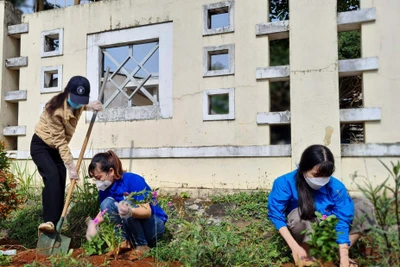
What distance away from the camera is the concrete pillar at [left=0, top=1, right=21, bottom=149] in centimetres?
517

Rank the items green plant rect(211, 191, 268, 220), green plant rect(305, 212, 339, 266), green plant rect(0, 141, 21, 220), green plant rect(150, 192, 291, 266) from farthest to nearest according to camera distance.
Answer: green plant rect(211, 191, 268, 220), green plant rect(0, 141, 21, 220), green plant rect(150, 192, 291, 266), green plant rect(305, 212, 339, 266)

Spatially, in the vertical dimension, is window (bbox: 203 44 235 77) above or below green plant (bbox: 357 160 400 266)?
above

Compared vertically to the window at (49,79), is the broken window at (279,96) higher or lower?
higher

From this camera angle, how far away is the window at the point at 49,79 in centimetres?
493

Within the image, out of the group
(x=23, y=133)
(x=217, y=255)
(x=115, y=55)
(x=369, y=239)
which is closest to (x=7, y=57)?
(x=23, y=133)

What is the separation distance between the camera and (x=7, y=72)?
5246 millimetres

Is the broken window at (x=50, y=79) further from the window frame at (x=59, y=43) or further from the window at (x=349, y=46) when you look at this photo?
the window at (x=349, y=46)

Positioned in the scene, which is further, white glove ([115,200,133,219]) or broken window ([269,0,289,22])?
broken window ([269,0,289,22])

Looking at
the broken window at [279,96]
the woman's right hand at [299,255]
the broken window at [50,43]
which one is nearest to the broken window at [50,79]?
the broken window at [50,43]

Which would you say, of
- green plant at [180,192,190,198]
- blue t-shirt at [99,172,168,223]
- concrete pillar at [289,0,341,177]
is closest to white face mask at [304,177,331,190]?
concrete pillar at [289,0,341,177]

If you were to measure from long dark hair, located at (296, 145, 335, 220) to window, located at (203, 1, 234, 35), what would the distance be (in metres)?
2.01

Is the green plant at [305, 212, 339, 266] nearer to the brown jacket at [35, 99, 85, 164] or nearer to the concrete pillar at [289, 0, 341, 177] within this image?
the concrete pillar at [289, 0, 341, 177]

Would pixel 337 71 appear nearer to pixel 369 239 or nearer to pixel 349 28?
pixel 349 28

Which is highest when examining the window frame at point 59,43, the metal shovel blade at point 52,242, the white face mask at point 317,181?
the window frame at point 59,43
